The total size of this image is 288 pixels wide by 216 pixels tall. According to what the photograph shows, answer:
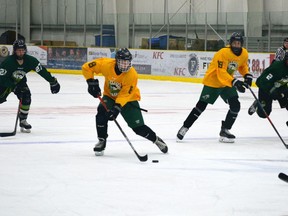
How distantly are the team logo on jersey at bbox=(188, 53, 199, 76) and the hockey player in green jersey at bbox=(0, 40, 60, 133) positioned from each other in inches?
435

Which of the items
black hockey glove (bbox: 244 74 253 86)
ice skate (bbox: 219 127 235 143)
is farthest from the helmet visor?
ice skate (bbox: 219 127 235 143)

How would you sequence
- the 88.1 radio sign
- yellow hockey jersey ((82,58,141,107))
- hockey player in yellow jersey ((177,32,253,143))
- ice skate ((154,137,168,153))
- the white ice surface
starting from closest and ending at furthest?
the white ice surface
yellow hockey jersey ((82,58,141,107))
ice skate ((154,137,168,153))
hockey player in yellow jersey ((177,32,253,143))
the 88.1 radio sign

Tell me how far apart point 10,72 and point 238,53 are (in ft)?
8.88

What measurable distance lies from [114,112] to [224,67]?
2.03 meters

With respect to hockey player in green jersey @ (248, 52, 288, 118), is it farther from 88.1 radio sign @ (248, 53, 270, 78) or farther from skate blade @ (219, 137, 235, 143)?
88.1 radio sign @ (248, 53, 270, 78)

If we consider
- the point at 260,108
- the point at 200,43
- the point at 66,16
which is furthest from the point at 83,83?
the point at 260,108

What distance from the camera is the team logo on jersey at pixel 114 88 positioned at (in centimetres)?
734

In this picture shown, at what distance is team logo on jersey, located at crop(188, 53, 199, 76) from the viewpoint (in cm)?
2017

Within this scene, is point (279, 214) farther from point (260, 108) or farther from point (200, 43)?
point (200, 43)

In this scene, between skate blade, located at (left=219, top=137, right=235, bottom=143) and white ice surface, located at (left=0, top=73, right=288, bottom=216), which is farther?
skate blade, located at (left=219, top=137, right=235, bottom=143)

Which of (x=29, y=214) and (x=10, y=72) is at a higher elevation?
(x=10, y=72)

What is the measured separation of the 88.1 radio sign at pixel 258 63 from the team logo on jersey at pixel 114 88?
37.3 ft

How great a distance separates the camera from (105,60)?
7.43 metres

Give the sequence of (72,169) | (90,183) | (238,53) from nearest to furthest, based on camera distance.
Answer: (90,183) → (72,169) → (238,53)
